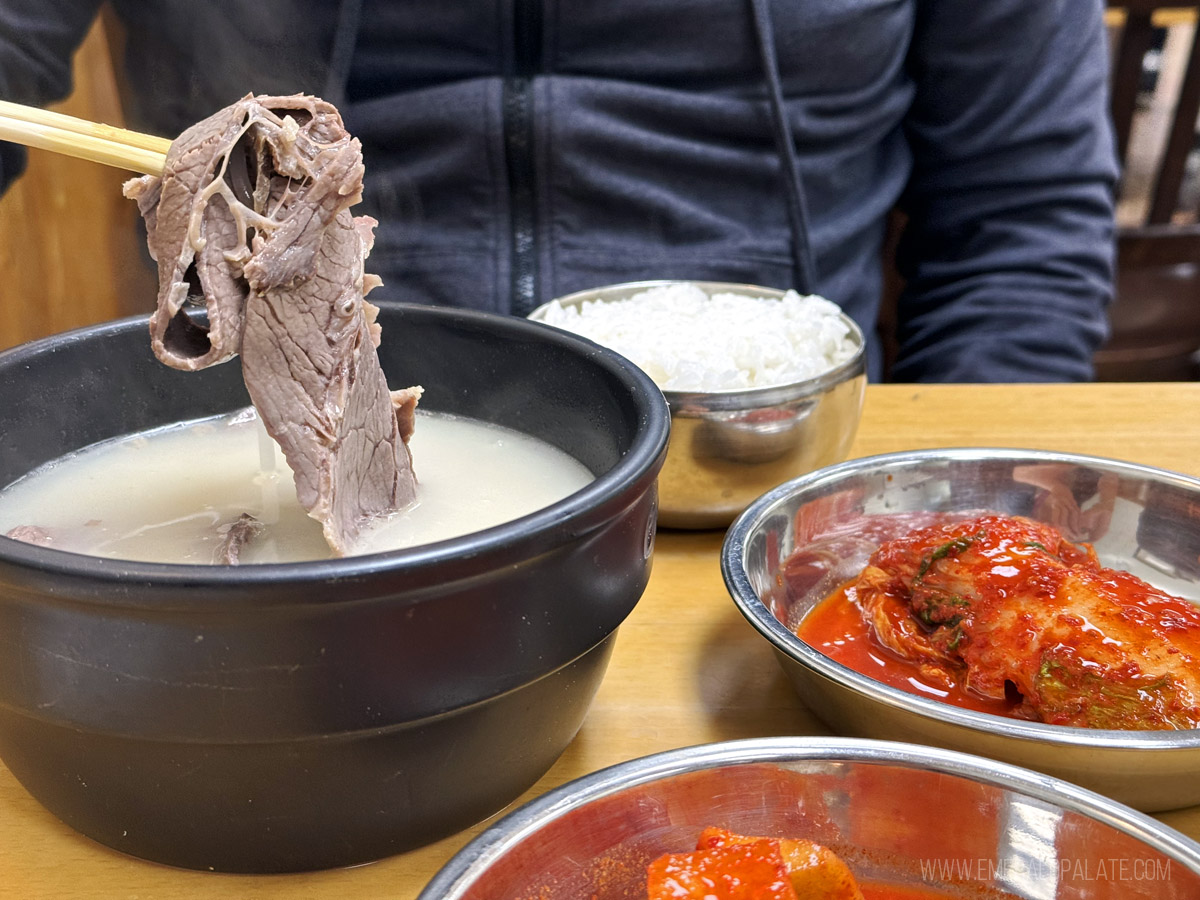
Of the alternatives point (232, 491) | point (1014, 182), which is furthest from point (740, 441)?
point (1014, 182)

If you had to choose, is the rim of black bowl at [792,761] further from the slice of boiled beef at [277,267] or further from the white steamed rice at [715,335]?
the white steamed rice at [715,335]

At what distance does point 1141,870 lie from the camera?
0.72 metres

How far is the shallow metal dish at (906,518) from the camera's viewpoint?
3.27 ft

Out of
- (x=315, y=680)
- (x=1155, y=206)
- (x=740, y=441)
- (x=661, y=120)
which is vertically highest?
(x=661, y=120)

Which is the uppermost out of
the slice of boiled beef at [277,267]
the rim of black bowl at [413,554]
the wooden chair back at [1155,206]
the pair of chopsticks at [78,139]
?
the pair of chopsticks at [78,139]

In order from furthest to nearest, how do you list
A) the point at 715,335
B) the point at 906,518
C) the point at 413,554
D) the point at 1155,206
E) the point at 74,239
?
the point at 1155,206 < the point at 74,239 < the point at 715,335 < the point at 906,518 < the point at 413,554

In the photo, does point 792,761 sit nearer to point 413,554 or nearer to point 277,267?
point 413,554

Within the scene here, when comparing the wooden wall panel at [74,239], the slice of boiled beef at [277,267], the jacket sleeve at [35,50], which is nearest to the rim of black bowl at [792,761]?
the slice of boiled beef at [277,267]

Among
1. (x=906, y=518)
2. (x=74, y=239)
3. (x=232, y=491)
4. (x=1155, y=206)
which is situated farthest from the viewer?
(x=1155, y=206)

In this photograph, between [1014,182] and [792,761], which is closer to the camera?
[792,761]

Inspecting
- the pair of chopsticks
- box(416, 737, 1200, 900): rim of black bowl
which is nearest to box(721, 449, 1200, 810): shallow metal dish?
box(416, 737, 1200, 900): rim of black bowl

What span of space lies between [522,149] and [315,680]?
4.97 ft

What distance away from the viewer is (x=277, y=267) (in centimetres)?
92

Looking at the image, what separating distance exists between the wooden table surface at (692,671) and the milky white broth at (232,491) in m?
0.22
